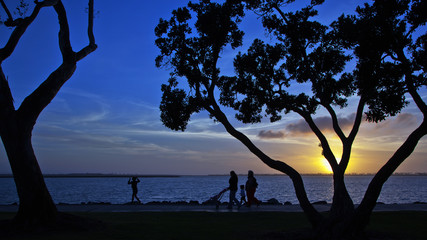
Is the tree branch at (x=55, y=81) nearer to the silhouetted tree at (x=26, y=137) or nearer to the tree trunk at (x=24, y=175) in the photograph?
the silhouetted tree at (x=26, y=137)

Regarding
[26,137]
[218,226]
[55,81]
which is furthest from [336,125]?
[26,137]

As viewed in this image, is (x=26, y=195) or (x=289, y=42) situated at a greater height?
(x=289, y=42)

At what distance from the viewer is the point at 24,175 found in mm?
13594

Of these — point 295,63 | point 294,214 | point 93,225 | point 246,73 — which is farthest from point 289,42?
point 93,225

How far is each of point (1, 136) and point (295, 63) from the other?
1079 centimetres

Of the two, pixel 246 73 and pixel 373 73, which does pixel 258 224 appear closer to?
pixel 246 73

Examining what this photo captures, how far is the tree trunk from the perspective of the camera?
13539 millimetres

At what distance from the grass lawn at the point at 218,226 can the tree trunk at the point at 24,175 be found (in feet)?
3.71

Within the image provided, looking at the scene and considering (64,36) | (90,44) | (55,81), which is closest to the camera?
(55,81)

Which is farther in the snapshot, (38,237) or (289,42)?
(289,42)

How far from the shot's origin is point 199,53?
49.2ft

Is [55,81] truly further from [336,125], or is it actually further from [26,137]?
Result: [336,125]

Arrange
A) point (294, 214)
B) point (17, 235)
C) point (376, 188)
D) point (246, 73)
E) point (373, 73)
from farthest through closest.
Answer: point (294, 214) → point (246, 73) → point (373, 73) → point (17, 235) → point (376, 188)

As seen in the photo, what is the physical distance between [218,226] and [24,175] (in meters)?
7.11
